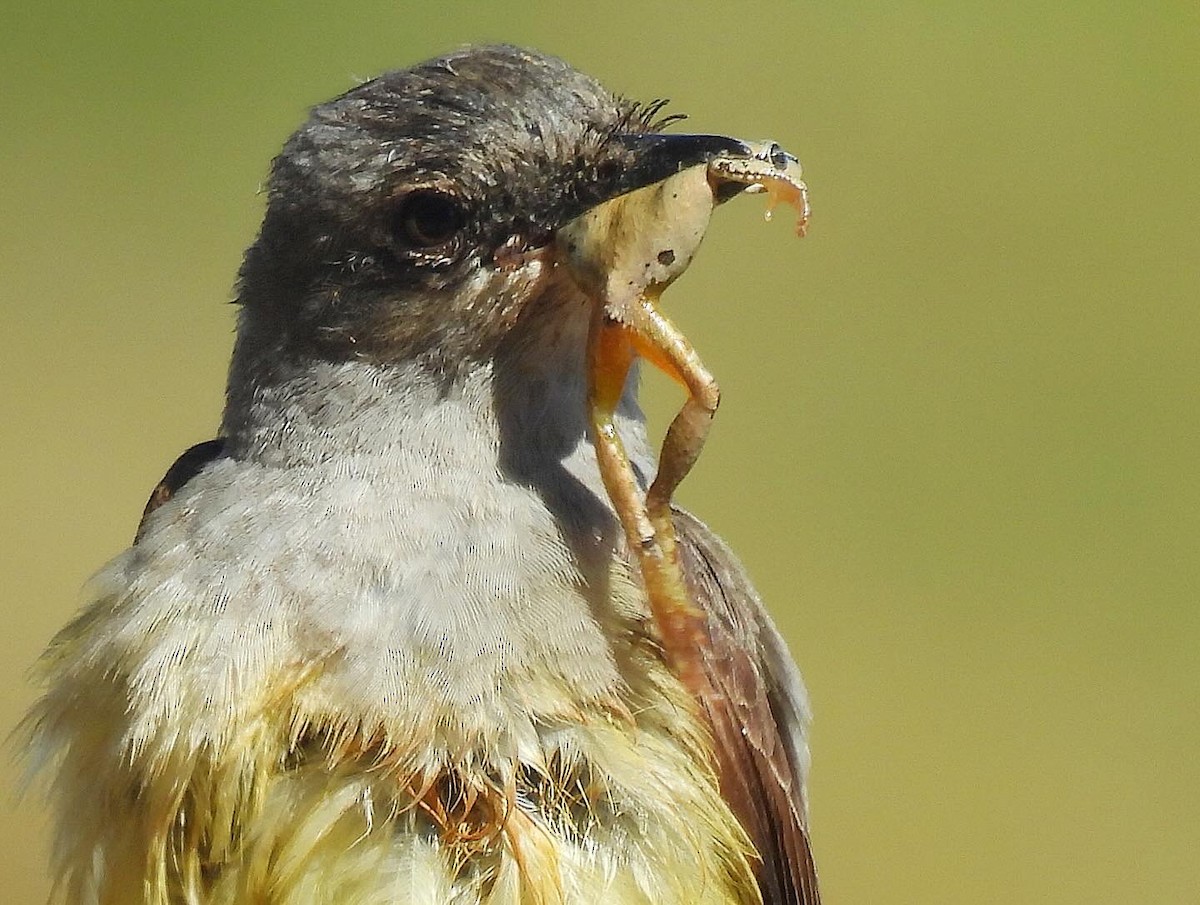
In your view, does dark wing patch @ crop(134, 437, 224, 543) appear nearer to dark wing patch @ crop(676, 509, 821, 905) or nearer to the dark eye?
the dark eye

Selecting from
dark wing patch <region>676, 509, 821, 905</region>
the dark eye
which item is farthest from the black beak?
dark wing patch <region>676, 509, 821, 905</region>

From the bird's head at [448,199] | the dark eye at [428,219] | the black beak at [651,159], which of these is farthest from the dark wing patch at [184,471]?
the black beak at [651,159]

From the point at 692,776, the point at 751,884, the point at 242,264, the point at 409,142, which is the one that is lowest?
the point at 751,884

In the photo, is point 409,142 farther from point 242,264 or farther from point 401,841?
point 401,841

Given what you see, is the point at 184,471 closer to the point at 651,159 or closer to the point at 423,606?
the point at 423,606

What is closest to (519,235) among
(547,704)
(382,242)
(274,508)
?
(382,242)

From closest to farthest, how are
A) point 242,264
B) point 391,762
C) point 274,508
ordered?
point 391,762, point 274,508, point 242,264
